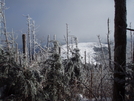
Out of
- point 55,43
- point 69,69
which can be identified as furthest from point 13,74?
point 69,69

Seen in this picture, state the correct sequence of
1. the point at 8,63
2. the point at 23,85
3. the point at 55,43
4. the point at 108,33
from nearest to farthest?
the point at 23,85 < the point at 8,63 < the point at 55,43 < the point at 108,33

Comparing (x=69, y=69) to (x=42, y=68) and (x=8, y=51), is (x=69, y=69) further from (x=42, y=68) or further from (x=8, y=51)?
(x=8, y=51)

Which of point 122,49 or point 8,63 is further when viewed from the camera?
point 8,63

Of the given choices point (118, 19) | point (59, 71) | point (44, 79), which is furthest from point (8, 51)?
point (118, 19)

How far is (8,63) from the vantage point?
14.4 ft

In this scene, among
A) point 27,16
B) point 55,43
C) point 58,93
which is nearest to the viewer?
point 58,93

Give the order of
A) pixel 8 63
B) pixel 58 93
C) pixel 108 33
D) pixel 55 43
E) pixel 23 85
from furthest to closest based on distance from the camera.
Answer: pixel 108 33, pixel 55 43, pixel 58 93, pixel 8 63, pixel 23 85

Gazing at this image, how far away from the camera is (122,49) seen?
3.27 m

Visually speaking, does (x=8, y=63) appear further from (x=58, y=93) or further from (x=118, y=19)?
(x=118, y=19)

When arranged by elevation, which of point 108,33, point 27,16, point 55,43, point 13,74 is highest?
point 27,16

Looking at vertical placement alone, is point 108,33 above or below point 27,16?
below

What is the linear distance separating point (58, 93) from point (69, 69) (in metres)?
1.61

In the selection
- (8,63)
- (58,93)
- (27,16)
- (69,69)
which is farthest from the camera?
(27,16)

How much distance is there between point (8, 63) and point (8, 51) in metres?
0.66
